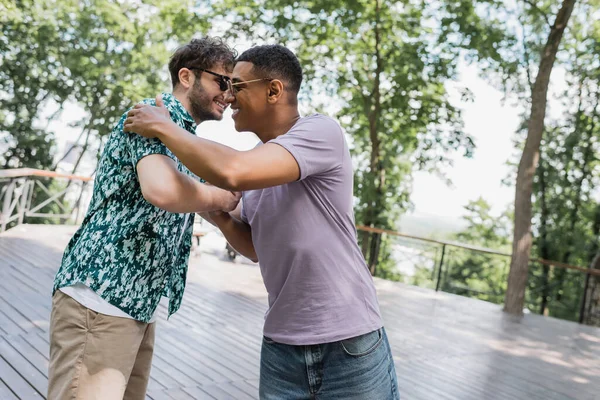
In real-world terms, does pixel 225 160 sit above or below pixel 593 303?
above

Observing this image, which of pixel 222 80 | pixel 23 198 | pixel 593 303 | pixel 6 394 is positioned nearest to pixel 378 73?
pixel 593 303

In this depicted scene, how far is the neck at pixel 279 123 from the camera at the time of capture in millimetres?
1539

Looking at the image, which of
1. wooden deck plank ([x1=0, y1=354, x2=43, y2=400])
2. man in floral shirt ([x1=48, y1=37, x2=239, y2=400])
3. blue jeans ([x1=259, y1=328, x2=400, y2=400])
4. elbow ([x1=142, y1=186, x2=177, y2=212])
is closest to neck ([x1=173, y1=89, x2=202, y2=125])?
man in floral shirt ([x1=48, y1=37, x2=239, y2=400])

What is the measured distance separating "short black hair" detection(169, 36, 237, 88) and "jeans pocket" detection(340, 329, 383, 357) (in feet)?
2.80

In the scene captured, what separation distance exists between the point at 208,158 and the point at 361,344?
64 cm

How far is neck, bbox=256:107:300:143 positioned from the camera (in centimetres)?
154

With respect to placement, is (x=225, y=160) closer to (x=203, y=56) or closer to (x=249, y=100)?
(x=249, y=100)

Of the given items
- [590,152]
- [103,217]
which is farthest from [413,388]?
[590,152]

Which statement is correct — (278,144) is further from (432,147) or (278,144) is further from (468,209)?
(468,209)

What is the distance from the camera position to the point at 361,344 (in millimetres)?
1498

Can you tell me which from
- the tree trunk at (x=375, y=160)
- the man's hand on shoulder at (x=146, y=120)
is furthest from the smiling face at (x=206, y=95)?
the tree trunk at (x=375, y=160)

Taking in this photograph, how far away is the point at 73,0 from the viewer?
17203 millimetres

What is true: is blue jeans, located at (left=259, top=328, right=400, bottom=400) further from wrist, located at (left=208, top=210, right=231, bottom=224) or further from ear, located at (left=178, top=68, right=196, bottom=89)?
ear, located at (left=178, top=68, right=196, bottom=89)

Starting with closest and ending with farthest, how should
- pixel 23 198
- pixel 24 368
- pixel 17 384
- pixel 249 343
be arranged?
1. pixel 17 384
2. pixel 24 368
3. pixel 249 343
4. pixel 23 198
